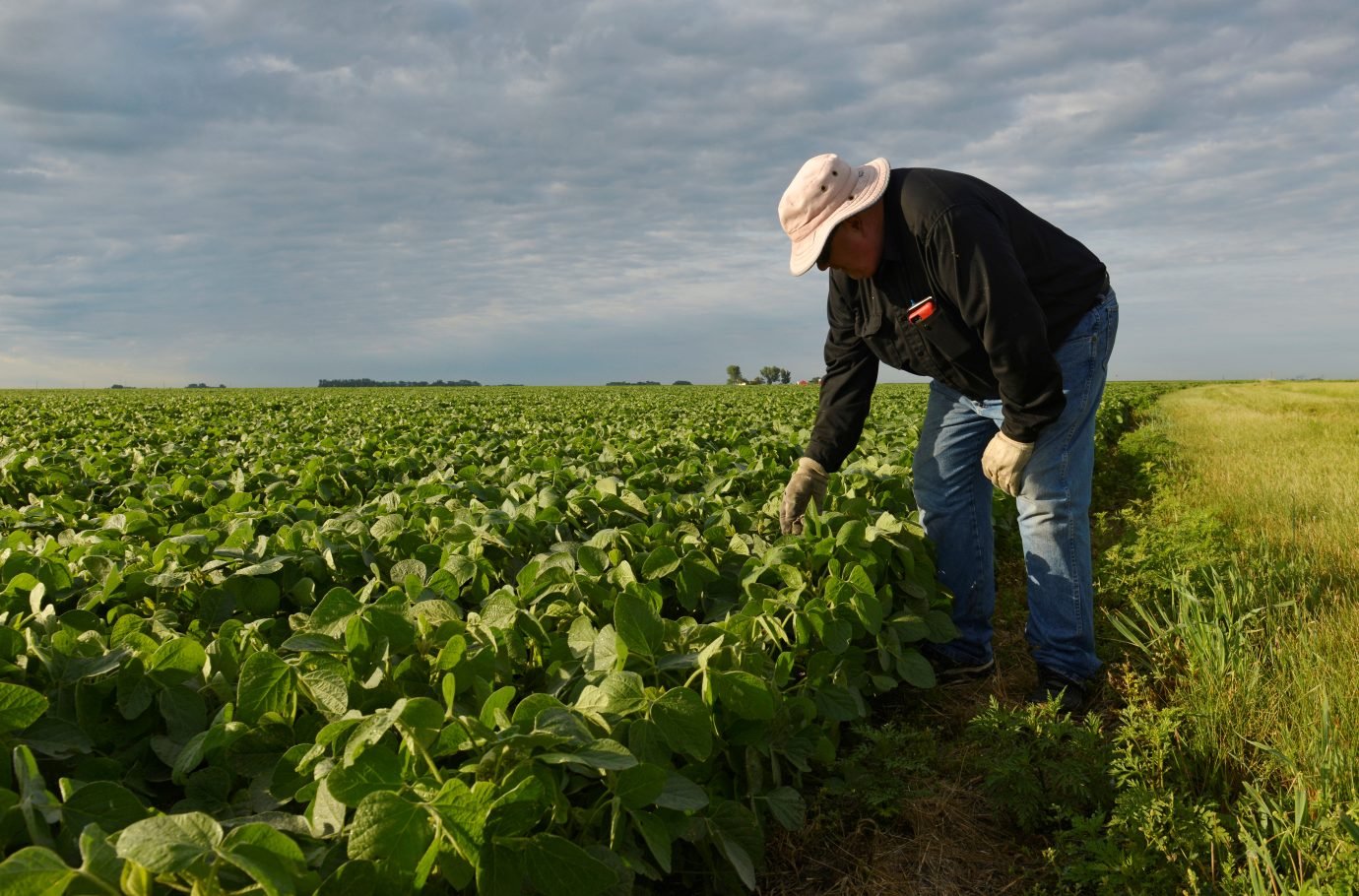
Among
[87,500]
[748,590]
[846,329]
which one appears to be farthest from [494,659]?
[87,500]

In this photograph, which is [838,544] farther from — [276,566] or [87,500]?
[87,500]

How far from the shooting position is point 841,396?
4.15 meters

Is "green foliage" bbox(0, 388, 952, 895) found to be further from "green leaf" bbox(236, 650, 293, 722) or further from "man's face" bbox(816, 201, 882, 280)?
"man's face" bbox(816, 201, 882, 280)

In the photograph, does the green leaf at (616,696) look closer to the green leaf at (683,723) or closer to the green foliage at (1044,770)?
the green leaf at (683,723)

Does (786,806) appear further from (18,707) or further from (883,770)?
(18,707)

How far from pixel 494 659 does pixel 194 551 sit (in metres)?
1.74

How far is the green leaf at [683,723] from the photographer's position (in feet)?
6.50

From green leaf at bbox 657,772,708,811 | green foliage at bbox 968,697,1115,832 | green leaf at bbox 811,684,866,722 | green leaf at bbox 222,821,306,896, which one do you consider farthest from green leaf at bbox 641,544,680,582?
green leaf at bbox 222,821,306,896

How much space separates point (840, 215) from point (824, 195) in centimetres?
10

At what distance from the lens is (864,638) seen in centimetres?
342

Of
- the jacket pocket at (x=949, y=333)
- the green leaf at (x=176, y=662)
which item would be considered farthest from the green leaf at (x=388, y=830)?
the jacket pocket at (x=949, y=333)

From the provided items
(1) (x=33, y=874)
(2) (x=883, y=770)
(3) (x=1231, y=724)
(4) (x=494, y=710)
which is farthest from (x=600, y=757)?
(3) (x=1231, y=724)

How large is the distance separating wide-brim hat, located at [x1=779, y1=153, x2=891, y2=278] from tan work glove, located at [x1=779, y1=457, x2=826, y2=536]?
117 centimetres

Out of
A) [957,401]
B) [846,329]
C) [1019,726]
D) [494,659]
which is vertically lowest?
[1019,726]
